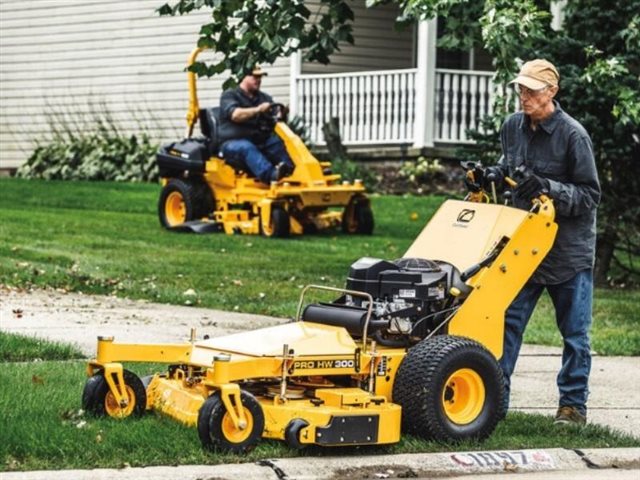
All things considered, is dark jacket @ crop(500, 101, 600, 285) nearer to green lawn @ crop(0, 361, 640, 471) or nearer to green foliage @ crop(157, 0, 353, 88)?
green lawn @ crop(0, 361, 640, 471)

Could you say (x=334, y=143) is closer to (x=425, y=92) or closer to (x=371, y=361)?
(x=425, y=92)

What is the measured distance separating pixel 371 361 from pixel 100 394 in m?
1.29

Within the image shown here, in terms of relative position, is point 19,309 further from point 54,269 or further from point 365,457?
point 365,457

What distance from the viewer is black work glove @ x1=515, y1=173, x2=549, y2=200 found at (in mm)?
8039

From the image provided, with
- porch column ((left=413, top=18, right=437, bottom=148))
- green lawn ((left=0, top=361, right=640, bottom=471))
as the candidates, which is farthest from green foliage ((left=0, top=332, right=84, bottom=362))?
porch column ((left=413, top=18, right=437, bottom=148))

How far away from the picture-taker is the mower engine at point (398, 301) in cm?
768

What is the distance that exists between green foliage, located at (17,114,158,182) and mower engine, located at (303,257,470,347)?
60.5 ft

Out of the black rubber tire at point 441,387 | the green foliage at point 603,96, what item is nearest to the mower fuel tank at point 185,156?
the green foliage at point 603,96

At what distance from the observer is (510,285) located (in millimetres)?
8031

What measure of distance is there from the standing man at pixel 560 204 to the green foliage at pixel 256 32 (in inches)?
215

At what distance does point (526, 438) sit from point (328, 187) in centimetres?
1035

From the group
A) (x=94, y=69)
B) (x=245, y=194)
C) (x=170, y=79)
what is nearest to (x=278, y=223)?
(x=245, y=194)

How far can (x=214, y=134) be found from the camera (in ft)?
60.7

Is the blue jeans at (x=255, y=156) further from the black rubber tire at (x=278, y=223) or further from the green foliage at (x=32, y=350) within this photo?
the green foliage at (x=32, y=350)
